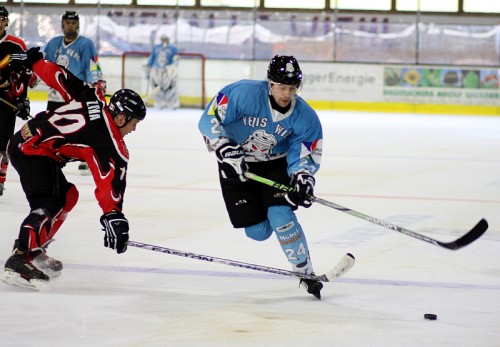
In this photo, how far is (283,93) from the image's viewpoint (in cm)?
418

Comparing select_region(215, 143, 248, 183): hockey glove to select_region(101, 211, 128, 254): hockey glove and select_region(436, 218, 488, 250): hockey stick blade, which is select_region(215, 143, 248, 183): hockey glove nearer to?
select_region(101, 211, 128, 254): hockey glove

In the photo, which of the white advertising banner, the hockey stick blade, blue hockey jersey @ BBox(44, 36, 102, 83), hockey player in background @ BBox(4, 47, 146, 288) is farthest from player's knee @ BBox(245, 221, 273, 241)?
the white advertising banner

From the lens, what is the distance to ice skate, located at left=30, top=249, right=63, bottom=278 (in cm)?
436

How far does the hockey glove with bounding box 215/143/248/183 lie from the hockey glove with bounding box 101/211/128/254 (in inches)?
18.6

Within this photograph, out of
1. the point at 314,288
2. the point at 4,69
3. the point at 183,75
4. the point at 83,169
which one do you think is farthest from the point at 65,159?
the point at 183,75

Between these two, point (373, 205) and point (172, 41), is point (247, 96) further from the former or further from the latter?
point (172, 41)

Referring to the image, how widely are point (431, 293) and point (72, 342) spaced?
62.5 inches

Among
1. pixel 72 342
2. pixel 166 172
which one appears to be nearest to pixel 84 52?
pixel 166 172

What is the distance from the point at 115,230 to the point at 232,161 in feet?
1.79

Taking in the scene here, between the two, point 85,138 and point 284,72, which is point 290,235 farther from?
point 85,138

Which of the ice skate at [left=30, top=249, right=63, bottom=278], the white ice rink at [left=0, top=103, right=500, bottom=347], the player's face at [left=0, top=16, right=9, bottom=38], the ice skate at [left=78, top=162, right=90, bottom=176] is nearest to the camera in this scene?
the white ice rink at [left=0, top=103, right=500, bottom=347]

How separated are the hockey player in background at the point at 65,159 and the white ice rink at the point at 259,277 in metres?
0.15

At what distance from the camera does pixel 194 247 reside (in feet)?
17.4

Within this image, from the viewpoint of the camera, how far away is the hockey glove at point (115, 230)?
4031mm
